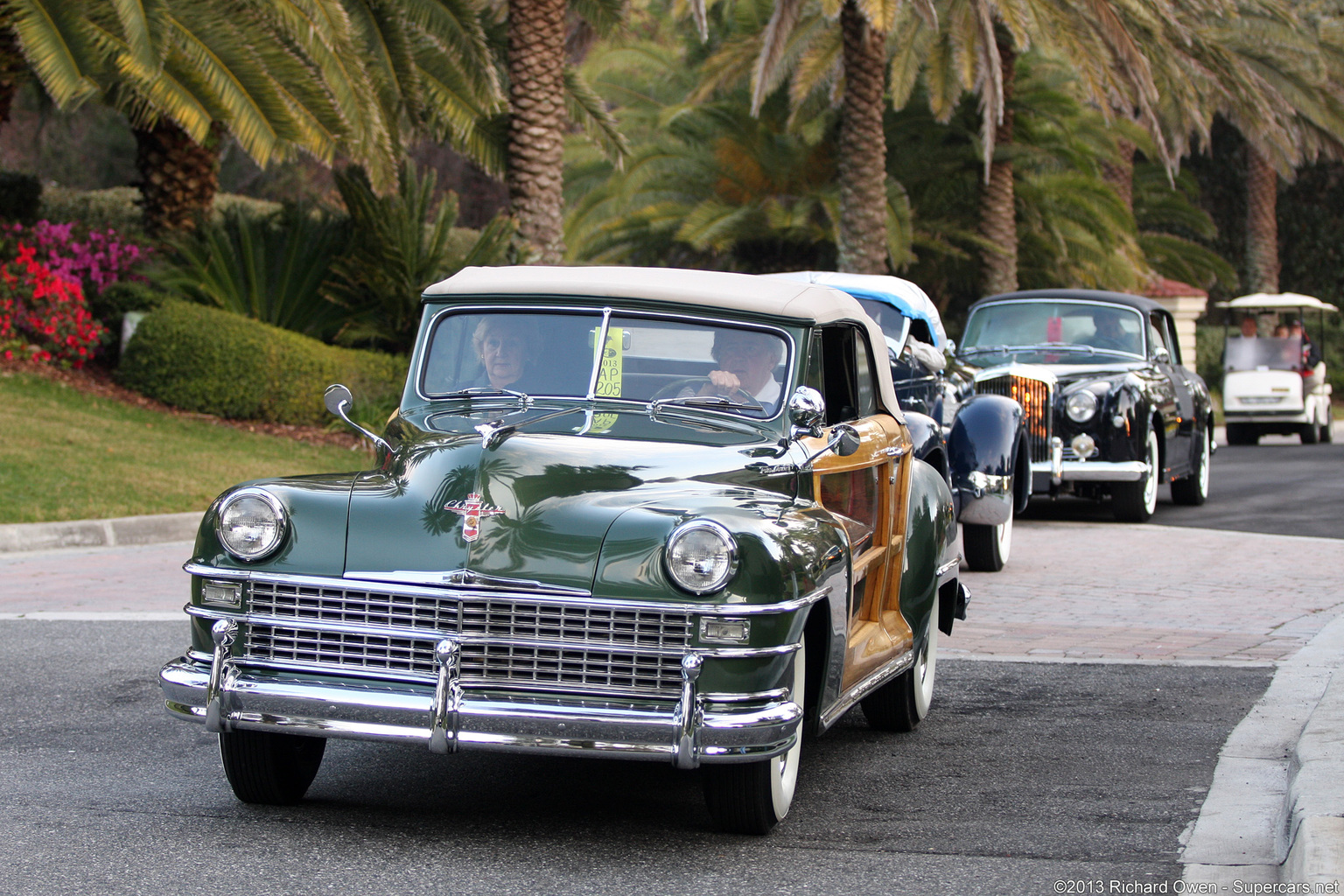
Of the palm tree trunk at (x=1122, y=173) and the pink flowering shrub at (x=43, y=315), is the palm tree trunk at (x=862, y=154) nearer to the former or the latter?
the pink flowering shrub at (x=43, y=315)

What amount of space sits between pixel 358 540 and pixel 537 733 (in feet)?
2.67

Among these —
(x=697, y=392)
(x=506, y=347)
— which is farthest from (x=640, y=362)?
(x=506, y=347)

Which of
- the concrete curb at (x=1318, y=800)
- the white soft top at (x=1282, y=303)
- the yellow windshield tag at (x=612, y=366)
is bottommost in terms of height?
the concrete curb at (x=1318, y=800)

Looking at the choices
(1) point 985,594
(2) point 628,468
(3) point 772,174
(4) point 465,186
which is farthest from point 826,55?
(4) point 465,186

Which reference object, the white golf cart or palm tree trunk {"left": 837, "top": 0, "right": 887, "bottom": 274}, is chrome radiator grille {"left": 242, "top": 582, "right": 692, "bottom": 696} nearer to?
palm tree trunk {"left": 837, "top": 0, "right": 887, "bottom": 274}

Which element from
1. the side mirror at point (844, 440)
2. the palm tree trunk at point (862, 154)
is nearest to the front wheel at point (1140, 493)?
the palm tree trunk at point (862, 154)

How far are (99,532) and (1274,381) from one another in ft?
63.5

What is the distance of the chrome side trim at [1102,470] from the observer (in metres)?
14.4

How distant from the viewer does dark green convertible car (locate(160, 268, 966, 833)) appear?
4527 millimetres

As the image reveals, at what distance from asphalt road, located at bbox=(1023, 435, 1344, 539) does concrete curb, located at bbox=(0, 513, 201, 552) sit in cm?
817

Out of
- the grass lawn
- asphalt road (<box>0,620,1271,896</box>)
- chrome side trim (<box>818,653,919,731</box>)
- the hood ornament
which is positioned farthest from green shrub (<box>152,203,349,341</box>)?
the hood ornament

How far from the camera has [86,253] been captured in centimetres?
1886

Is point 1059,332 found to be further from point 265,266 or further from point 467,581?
point 467,581

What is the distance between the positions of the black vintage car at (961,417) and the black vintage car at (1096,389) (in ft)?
7.58
